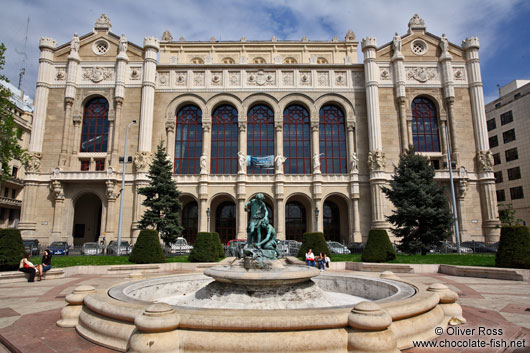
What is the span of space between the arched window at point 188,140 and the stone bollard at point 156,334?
109 ft

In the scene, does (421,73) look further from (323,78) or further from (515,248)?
(515,248)

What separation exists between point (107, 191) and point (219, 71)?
18802 mm

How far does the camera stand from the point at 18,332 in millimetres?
5891

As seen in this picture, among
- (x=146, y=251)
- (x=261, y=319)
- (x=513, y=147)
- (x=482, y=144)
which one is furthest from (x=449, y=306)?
(x=513, y=147)

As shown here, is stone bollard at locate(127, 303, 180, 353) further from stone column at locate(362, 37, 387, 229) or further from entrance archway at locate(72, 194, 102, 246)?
entrance archway at locate(72, 194, 102, 246)

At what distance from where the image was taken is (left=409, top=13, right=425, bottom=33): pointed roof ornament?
39438mm

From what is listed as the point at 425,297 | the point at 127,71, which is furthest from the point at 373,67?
the point at 425,297

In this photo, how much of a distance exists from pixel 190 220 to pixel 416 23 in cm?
3722

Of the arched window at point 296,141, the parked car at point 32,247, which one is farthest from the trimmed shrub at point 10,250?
the arched window at point 296,141

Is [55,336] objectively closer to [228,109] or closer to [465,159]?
[228,109]

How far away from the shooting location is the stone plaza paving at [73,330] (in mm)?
5234

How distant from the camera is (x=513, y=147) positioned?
45.8 m

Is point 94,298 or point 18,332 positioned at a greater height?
point 94,298

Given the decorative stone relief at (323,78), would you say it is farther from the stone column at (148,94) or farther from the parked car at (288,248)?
the parked car at (288,248)
